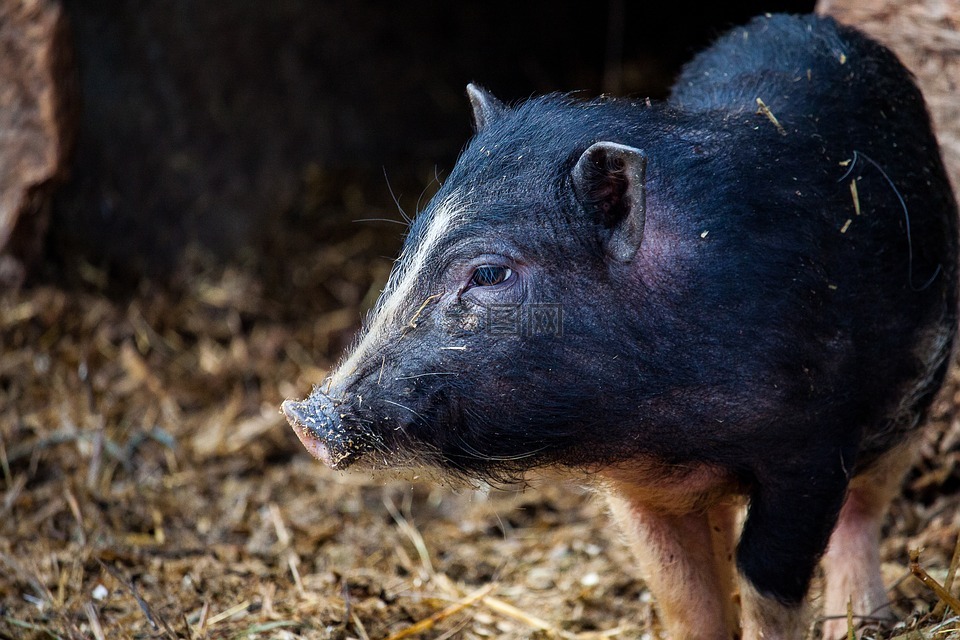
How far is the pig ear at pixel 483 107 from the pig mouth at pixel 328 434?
1002 millimetres

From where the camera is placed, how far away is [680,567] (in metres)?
3.53

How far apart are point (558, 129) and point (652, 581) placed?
1500mm

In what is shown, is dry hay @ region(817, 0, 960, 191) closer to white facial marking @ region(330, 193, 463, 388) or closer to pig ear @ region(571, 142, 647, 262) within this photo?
pig ear @ region(571, 142, 647, 262)

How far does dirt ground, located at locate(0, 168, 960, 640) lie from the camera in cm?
390

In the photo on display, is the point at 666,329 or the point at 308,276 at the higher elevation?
the point at 666,329

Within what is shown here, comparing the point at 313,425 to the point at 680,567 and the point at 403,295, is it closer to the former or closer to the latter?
the point at 403,295

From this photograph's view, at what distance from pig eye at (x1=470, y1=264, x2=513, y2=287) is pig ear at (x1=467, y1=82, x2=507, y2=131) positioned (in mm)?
571

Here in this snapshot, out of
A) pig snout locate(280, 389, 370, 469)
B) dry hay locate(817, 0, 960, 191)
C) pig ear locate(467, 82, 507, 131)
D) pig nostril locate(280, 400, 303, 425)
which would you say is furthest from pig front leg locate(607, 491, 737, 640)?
dry hay locate(817, 0, 960, 191)

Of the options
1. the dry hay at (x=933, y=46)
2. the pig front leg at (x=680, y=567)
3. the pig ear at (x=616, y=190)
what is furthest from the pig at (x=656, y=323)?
the dry hay at (x=933, y=46)

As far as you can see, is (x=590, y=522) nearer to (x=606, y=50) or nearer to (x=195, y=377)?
(x=195, y=377)

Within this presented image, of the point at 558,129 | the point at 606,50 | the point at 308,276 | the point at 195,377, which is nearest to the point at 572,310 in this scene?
the point at 558,129

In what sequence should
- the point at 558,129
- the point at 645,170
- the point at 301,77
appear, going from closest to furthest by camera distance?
the point at 645,170, the point at 558,129, the point at 301,77

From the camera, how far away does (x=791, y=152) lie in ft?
10.4

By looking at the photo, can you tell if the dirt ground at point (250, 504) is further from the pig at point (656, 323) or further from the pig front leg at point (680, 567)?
the pig at point (656, 323)
